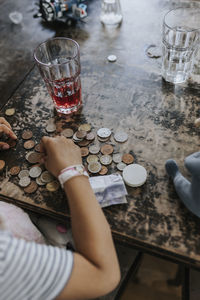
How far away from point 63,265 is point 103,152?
0.36 m

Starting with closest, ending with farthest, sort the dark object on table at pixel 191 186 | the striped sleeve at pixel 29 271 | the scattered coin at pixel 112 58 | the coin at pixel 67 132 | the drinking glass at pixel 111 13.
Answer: the striped sleeve at pixel 29 271, the dark object on table at pixel 191 186, the coin at pixel 67 132, the scattered coin at pixel 112 58, the drinking glass at pixel 111 13

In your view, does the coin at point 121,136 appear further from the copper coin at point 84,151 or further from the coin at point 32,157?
the coin at point 32,157

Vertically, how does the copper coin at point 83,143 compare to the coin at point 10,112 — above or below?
below

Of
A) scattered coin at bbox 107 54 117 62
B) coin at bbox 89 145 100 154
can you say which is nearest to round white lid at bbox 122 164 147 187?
coin at bbox 89 145 100 154

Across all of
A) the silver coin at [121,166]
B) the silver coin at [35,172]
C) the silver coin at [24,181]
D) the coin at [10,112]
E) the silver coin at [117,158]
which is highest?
the coin at [10,112]

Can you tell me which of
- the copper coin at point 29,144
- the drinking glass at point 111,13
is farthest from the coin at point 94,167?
the drinking glass at point 111,13

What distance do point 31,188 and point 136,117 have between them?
0.42 m

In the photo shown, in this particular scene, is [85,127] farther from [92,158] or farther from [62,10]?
[62,10]

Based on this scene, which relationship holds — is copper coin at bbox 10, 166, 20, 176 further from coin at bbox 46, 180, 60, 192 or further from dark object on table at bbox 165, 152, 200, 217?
dark object on table at bbox 165, 152, 200, 217

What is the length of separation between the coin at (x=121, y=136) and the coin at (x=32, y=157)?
10.2 inches

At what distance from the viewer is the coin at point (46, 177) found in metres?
0.78

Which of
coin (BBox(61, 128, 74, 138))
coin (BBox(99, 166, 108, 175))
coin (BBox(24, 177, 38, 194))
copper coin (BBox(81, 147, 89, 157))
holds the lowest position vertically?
coin (BBox(24, 177, 38, 194))

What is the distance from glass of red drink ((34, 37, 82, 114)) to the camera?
0.91 metres

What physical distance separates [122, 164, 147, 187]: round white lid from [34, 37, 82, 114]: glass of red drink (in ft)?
1.05
